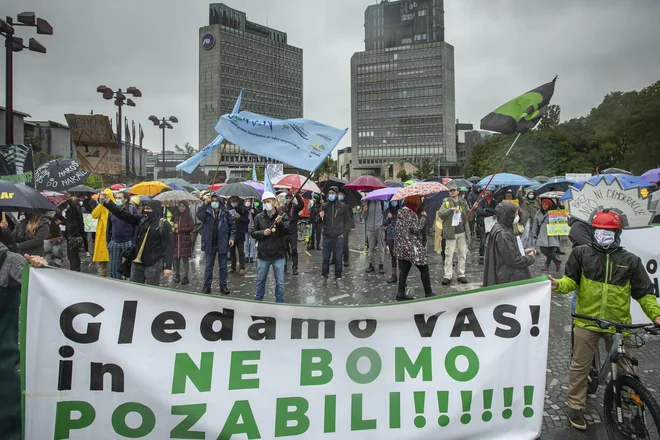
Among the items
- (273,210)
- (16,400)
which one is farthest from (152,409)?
(273,210)

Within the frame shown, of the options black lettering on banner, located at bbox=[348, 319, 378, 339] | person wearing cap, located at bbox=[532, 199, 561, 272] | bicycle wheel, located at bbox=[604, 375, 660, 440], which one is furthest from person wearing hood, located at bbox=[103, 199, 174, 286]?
person wearing cap, located at bbox=[532, 199, 561, 272]

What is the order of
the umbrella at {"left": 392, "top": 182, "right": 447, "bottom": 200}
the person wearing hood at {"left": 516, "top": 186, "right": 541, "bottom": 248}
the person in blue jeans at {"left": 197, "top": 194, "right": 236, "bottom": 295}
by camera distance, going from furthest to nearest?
the person wearing hood at {"left": 516, "top": 186, "right": 541, "bottom": 248}, the person in blue jeans at {"left": 197, "top": 194, "right": 236, "bottom": 295}, the umbrella at {"left": 392, "top": 182, "right": 447, "bottom": 200}

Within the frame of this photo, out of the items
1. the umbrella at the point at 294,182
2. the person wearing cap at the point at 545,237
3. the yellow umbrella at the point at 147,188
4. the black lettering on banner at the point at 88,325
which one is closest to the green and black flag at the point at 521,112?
the person wearing cap at the point at 545,237

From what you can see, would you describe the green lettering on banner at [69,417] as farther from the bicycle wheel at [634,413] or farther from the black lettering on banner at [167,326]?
the bicycle wheel at [634,413]

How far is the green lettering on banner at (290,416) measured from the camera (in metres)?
2.83

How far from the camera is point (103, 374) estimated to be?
274 centimetres

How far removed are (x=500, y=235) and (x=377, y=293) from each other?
3682 mm

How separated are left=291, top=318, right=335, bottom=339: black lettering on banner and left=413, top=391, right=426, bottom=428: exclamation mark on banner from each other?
680 mm

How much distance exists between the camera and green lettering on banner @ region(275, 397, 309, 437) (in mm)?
2832

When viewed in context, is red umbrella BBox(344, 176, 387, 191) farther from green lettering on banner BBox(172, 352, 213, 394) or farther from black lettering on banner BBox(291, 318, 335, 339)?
green lettering on banner BBox(172, 352, 213, 394)

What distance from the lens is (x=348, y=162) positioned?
513ft

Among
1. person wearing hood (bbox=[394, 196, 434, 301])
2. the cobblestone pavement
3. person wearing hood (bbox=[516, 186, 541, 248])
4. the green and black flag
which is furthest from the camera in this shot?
person wearing hood (bbox=[516, 186, 541, 248])

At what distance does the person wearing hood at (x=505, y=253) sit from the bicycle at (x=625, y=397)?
60.6 inches

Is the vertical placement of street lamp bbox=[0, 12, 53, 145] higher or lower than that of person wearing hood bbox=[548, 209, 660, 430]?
higher
